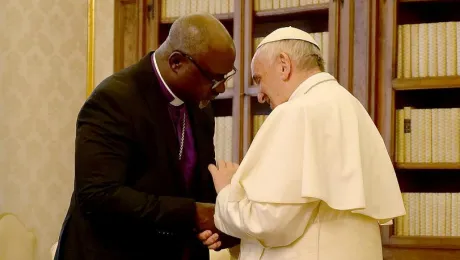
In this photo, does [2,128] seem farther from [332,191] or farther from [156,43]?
[332,191]

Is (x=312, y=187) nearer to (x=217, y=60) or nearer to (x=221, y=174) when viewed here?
(x=221, y=174)

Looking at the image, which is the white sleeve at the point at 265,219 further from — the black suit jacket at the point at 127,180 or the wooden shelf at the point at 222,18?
the wooden shelf at the point at 222,18

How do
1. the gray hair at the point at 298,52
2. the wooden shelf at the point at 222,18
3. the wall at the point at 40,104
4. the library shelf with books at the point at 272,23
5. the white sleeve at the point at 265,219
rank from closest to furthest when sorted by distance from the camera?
the white sleeve at the point at 265,219 → the gray hair at the point at 298,52 → the library shelf with books at the point at 272,23 → the wooden shelf at the point at 222,18 → the wall at the point at 40,104

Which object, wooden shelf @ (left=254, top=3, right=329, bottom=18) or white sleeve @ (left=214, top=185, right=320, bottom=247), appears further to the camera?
wooden shelf @ (left=254, top=3, right=329, bottom=18)

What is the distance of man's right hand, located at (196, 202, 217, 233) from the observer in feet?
7.11

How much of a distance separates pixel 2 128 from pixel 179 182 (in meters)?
2.45

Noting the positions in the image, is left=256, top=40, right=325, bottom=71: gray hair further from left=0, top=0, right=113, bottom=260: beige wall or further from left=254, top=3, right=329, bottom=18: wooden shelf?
left=0, top=0, right=113, bottom=260: beige wall

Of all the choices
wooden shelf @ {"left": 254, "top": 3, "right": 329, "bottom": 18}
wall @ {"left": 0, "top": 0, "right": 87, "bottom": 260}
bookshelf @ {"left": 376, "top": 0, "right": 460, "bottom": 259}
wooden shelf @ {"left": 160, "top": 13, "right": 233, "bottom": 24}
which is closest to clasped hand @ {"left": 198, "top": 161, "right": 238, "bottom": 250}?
bookshelf @ {"left": 376, "top": 0, "right": 460, "bottom": 259}

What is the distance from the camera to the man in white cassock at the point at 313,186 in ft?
6.66

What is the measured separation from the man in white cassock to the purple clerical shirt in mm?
125

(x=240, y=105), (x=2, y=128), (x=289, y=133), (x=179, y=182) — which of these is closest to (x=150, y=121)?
(x=179, y=182)

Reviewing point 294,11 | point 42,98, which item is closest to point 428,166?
point 294,11

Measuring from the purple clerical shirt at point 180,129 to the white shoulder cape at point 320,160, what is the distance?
20 cm

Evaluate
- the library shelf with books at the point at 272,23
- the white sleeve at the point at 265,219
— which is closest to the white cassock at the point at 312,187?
the white sleeve at the point at 265,219
